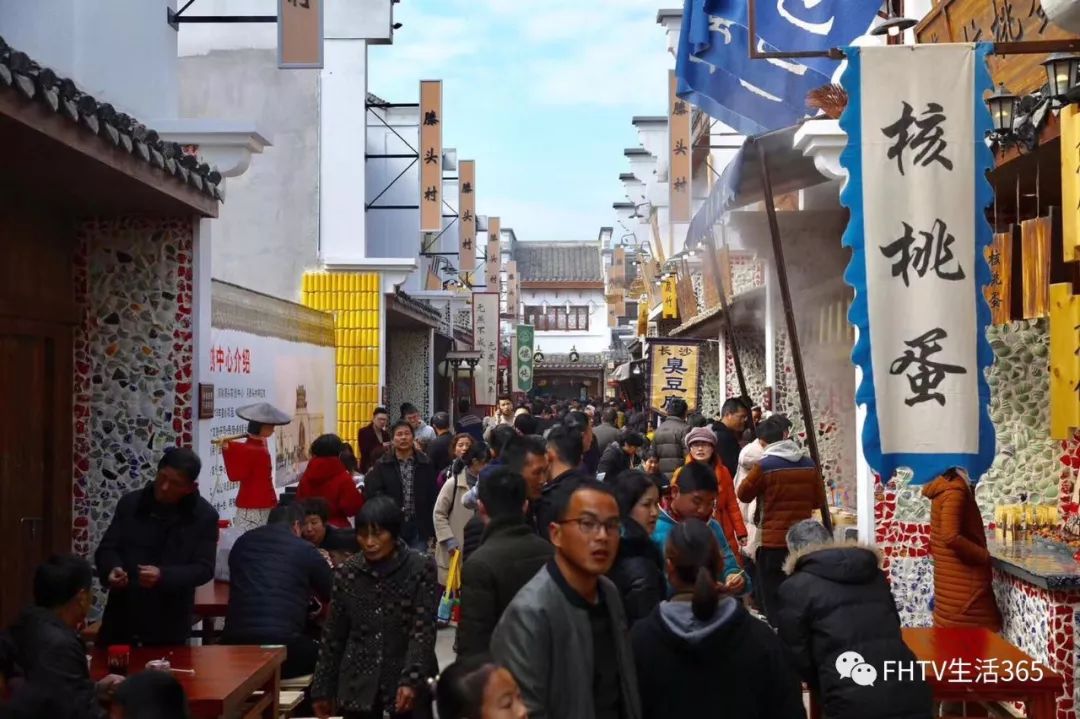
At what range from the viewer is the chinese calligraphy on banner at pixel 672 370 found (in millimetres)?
20734

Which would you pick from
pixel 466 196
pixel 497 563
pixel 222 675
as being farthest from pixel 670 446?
pixel 466 196

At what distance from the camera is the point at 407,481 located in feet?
36.6

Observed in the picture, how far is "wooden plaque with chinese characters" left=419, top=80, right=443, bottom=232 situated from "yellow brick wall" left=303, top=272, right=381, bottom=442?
1671mm

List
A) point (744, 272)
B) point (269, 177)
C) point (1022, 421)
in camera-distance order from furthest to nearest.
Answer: point (269, 177) → point (744, 272) → point (1022, 421)

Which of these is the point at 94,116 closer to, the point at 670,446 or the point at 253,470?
the point at 253,470

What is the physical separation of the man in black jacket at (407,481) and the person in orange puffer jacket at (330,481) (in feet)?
1.46

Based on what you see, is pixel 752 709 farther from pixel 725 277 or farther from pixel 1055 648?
pixel 725 277

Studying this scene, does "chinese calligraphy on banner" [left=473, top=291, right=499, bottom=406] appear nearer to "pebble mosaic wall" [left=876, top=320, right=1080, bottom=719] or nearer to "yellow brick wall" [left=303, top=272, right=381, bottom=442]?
"yellow brick wall" [left=303, top=272, right=381, bottom=442]

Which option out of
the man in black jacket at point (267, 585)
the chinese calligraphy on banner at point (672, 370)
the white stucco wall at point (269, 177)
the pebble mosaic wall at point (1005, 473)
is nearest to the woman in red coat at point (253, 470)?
the man in black jacket at point (267, 585)

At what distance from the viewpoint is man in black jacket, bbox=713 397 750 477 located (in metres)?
12.3

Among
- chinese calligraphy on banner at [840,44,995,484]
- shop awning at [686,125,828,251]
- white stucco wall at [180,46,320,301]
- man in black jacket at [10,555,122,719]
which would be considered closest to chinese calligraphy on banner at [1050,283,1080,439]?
chinese calligraphy on banner at [840,44,995,484]

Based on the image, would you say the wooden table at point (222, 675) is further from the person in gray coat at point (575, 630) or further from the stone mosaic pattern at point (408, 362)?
the stone mosaic pattern at point (408, 362)

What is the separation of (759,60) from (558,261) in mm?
55415

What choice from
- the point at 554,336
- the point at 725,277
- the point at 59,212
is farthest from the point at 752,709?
the point at 554,336
